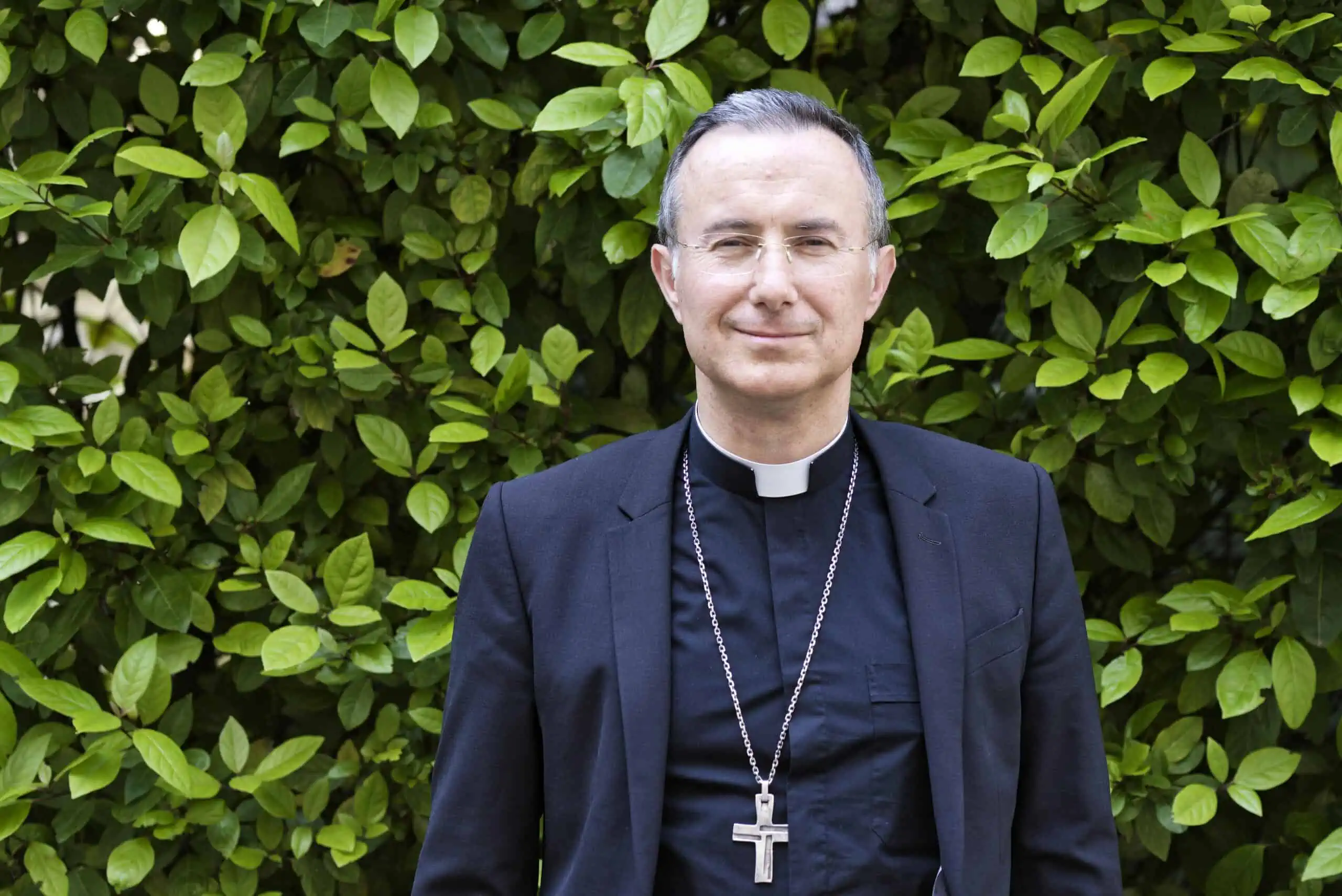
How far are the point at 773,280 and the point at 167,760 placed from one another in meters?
1.52

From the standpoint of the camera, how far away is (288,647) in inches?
103

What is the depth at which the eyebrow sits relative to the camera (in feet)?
6.39

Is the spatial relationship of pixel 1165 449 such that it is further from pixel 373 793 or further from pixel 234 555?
pixel 234 555

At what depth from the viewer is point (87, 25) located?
8.69 ft

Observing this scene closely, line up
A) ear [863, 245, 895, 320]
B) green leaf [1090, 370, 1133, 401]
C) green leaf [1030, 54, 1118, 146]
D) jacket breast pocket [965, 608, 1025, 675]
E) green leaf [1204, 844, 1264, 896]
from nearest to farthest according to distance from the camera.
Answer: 1. jacket breast pocket [965, 608, 1025, 675]
2. ear [863, 245, 895, 320]
3. green leaf [1030, 54, 1118, 146]
4. green leaf [1090, 370, 1133, 401]
5. green leaf [1204, 844, 1264, 896]

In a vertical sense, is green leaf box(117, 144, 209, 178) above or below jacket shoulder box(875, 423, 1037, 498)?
above

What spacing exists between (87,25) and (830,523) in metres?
1.72

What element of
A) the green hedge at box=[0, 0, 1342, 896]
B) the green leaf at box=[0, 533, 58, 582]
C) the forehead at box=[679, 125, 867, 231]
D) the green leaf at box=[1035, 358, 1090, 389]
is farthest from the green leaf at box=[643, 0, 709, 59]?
the green leaf at box=[0, 533, 58, 582]

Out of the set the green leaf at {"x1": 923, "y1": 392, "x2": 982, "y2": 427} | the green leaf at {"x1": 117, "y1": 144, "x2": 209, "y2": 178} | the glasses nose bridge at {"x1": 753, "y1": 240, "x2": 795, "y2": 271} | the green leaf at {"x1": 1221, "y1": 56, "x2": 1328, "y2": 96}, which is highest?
the green leaf at {"x1": 1221, "y1": 56, "x2": 1328, "y2": 96}

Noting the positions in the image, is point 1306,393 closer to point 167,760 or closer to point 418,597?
point 418,597

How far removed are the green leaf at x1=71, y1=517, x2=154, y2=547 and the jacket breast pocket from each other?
156cm

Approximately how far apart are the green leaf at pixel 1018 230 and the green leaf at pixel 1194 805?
3.47 feet

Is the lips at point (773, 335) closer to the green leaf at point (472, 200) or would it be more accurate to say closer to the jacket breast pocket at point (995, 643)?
the jacket breast pocket at point (995, 643)

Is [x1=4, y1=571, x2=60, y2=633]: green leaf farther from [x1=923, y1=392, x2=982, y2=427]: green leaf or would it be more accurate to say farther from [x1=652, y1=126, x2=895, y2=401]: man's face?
[x1=923, y1=392, x2=982, y2=427]: green leaf
